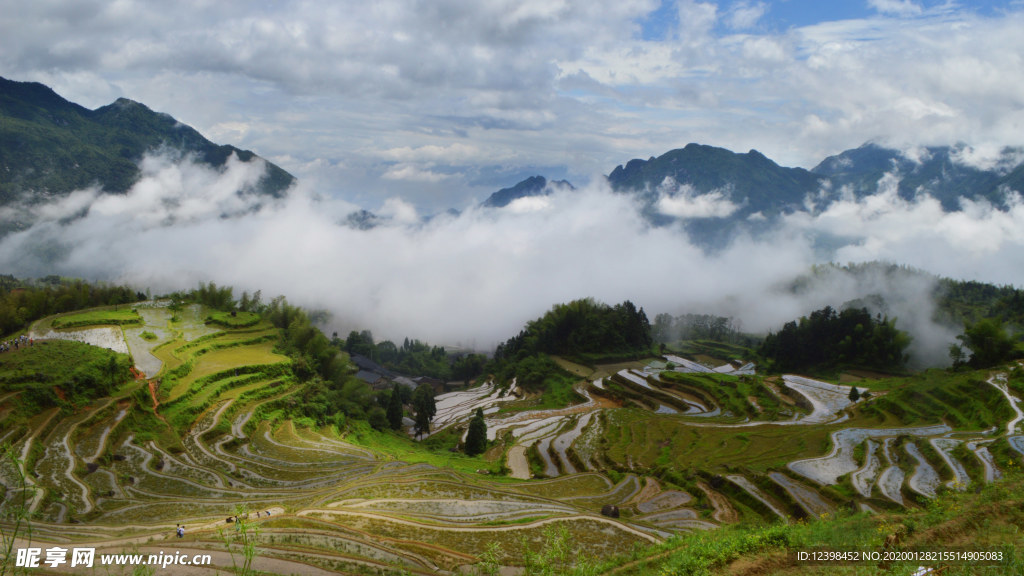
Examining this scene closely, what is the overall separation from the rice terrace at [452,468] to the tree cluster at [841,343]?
6278 mm

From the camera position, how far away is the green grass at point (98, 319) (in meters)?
36.1

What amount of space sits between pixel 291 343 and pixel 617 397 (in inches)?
1204

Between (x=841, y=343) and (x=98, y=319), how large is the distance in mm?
65739

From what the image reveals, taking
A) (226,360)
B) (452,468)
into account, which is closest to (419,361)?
(226,360)

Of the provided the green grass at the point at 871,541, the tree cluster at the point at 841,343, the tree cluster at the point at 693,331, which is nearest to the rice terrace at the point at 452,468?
the green grass at the point at 871,541

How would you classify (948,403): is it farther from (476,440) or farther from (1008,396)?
(476,440)

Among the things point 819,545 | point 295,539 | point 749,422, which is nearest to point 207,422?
point 295,539

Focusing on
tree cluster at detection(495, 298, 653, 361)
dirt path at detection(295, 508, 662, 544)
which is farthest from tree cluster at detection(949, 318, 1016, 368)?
dirt path at detection(295, 508, 662, 544)

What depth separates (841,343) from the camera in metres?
52.9

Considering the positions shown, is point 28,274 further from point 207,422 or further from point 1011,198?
point 1011,198

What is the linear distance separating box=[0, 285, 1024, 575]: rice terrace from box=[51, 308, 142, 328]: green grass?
0.75ft

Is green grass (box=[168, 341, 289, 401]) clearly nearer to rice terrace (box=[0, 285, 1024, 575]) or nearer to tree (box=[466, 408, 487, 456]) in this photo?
rice terrace (box=[0, 285, 1024, 575])

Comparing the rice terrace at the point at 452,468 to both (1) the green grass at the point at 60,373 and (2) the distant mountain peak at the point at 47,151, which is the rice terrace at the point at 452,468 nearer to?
(1) the green grass at the point at 60,373

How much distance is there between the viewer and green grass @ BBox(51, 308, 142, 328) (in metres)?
36.1
